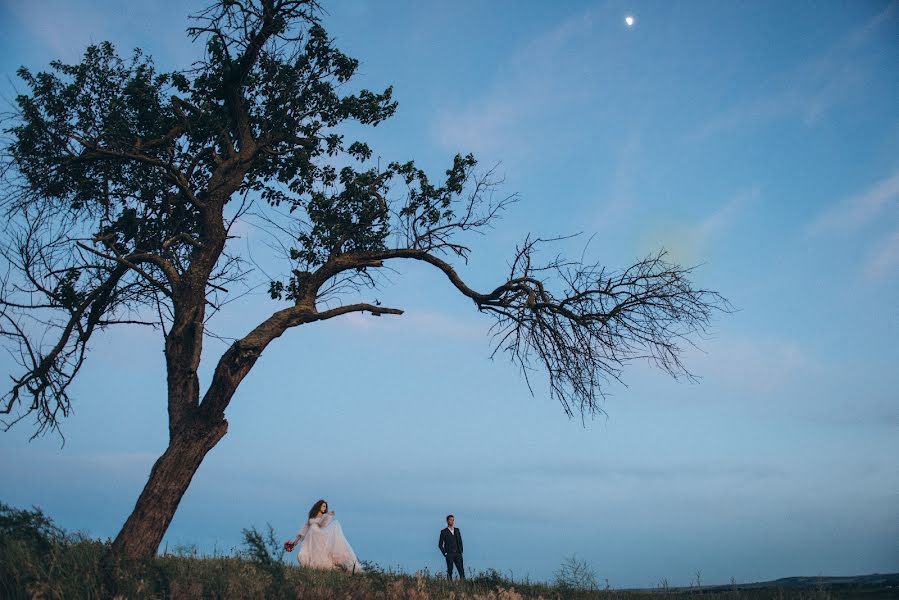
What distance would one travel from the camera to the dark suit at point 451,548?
17.9 meters

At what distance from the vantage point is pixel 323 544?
17266mm

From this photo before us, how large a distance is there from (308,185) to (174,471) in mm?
7064

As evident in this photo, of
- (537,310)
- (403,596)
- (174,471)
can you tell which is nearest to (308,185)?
(537,310)

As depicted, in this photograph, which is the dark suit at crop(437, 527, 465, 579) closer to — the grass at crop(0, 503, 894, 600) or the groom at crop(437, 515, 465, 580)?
the groom at crop(437, 515, 465, 580)

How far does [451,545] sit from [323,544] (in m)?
3.33

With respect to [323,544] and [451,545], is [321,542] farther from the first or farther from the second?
[451,545]

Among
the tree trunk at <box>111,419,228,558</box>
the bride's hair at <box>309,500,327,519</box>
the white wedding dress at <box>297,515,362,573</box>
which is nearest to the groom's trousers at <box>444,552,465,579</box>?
the white wedding dress at <box>297,515,362,573</box>

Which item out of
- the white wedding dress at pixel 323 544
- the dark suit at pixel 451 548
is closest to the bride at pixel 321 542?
the white wedding dress at pixel 323 544

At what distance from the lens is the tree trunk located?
33.3 feet

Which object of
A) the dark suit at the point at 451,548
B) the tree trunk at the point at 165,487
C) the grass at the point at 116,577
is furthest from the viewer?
the dark suit at the point at 451,548

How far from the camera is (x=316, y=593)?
24.2ft

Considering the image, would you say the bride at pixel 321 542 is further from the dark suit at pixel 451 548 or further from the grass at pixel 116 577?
the grass at pixel 116 577

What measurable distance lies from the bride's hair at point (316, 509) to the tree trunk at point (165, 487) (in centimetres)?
741

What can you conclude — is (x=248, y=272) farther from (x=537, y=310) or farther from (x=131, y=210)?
(x=537, y=310)
